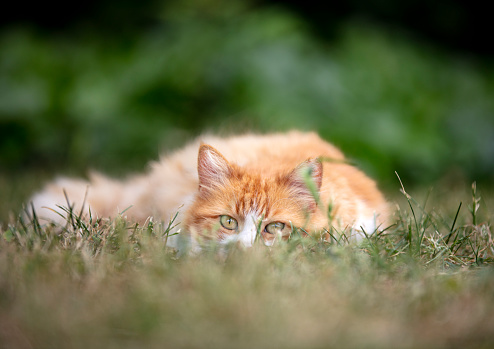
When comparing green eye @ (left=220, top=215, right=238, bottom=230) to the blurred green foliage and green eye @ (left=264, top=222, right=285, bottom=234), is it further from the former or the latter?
the blurred green foliage

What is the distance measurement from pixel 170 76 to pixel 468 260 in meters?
2.73

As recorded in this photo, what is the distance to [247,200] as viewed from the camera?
1.72 meters

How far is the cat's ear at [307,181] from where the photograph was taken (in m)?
1.61

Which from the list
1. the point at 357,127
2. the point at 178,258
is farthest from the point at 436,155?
the point at 178,258

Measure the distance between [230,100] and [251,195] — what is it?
2012mm

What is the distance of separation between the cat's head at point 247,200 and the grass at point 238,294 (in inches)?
6.5

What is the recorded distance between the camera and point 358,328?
1.03 meters

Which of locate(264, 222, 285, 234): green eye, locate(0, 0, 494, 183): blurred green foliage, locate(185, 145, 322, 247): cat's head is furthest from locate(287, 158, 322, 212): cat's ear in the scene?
locate(0, 0, 494, 183): blurred green foliage

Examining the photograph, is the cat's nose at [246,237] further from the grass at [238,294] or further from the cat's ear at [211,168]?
the cat's ear at [211,168]

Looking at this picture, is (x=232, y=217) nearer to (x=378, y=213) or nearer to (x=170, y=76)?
(x=378, y=213)

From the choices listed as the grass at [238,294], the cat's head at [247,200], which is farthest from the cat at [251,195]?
the grass at [238,294]

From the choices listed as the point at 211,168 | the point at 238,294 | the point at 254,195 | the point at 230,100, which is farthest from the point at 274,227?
the point at 230,100

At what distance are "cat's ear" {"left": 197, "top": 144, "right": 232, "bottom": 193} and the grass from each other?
293mm

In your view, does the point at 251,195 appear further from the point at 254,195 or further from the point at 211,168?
the point at 211,168
